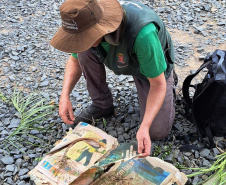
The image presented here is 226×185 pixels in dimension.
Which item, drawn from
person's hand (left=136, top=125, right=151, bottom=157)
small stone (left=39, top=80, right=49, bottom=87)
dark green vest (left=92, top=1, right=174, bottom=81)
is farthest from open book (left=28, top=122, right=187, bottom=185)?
small stone (left=39, top=80, right=49, bottom=87)

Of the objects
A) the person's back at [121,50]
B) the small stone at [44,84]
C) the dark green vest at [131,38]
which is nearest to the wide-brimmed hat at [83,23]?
the person's back at [121,50]

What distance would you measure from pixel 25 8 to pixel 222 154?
3.63m

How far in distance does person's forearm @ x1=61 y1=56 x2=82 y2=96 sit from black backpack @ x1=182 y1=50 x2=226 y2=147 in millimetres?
924

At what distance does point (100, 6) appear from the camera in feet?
5.63

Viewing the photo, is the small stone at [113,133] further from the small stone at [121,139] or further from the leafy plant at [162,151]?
the leafy plant at [162,151]

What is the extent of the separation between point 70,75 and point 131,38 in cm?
76

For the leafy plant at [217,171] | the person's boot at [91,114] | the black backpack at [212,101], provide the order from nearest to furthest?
the leafy plant at [217,171] → the black backpack at [212,101] → the person's boot at [91,114]

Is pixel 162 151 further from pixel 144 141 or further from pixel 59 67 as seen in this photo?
pixel 59 67

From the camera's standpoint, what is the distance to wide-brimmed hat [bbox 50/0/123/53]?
161 centimetres

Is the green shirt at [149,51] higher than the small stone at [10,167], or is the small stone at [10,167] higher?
the green shirt at [149,51]

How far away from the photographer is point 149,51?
1.85 meters

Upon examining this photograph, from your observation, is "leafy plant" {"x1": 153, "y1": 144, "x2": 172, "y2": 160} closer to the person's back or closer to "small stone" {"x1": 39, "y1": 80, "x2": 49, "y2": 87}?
the person's back

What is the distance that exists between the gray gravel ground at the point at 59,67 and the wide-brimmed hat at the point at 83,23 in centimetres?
112

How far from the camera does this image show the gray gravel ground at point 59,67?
2406 millimetres
